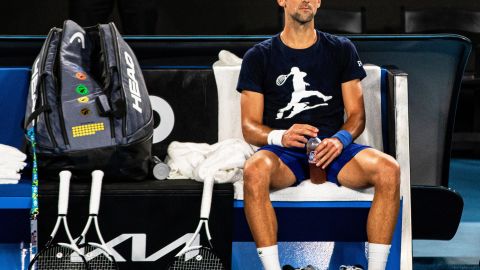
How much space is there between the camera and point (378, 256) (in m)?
3.00

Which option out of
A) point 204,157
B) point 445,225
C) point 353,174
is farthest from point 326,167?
point 445,225

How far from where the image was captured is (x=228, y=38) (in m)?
3.70

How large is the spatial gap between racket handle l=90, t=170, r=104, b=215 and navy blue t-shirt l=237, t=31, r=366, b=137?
2.17 ft

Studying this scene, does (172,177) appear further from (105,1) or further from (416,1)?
(416,1)

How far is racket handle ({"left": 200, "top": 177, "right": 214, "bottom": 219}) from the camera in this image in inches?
119

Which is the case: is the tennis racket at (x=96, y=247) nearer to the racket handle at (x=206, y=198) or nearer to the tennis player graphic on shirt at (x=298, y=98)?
the racket handle at (x=206, y=198)

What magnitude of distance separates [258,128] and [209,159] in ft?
0.82

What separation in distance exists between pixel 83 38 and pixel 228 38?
2.05 feet

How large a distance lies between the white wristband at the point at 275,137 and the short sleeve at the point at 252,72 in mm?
198

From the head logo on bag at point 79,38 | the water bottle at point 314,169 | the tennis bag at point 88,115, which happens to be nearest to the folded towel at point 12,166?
the tennis bag at point 88,115

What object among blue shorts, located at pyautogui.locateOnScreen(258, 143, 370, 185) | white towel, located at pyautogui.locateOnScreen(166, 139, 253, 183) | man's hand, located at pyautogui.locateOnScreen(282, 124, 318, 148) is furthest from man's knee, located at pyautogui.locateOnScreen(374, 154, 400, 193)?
white towel, located at pyautogui.locateOnScreen(166, 139, 253, 183)

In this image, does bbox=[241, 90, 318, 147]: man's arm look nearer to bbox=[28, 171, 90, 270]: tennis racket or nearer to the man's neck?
the man's neck

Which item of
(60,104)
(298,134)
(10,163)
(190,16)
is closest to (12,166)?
(10,163)

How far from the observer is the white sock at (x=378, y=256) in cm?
300
